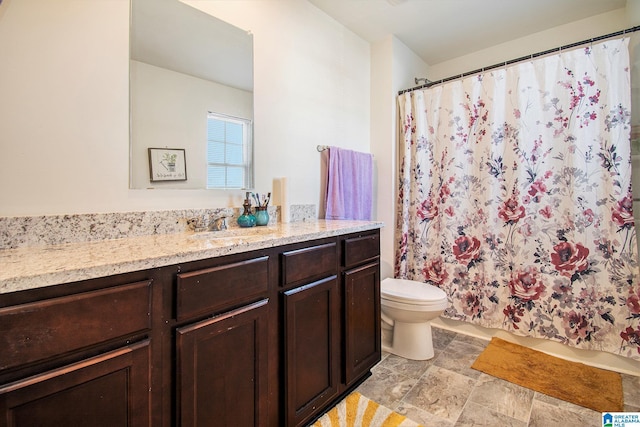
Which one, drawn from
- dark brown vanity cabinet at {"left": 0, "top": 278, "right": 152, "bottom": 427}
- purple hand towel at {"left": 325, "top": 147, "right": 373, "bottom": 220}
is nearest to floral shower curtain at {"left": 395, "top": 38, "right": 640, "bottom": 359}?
purple hand towel at {"left": 325, "top": 147, "right": 373, "bottom": 220}

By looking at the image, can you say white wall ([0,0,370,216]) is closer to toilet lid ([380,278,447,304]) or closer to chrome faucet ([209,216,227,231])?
chrome faucet ([209,216,227,231])

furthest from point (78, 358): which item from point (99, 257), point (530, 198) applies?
point (530, 198)

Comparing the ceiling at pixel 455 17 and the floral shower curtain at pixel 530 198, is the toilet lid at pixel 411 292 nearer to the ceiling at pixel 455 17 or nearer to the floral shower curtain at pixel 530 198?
the floral shower curtain at pixel 530 198

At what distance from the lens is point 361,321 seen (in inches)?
65.5

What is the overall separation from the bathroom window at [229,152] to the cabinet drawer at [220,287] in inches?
26.6

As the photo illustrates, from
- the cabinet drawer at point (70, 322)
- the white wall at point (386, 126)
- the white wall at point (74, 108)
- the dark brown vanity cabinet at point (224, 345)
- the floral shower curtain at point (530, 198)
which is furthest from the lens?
the white wall at point (386, 126)

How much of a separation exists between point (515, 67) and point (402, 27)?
0.88 metres

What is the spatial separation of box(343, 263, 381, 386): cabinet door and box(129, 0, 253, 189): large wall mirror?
37.4 inches

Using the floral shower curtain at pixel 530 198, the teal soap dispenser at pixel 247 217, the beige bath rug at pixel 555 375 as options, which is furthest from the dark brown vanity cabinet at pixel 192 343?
the floral shower curtain at pixel 530 198

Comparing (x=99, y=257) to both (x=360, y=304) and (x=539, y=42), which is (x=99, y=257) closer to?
(x=360, y=304)

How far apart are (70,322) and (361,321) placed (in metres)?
1.29

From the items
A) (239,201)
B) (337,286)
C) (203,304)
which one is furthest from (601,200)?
(203,304)

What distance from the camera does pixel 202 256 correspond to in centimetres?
97

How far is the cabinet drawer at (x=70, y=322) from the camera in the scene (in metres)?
0.66
